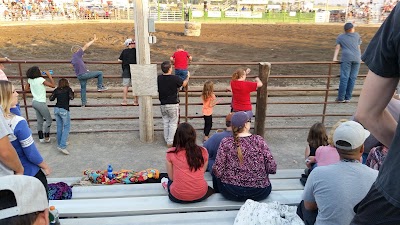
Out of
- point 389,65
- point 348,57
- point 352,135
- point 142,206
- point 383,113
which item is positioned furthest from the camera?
point 348,57

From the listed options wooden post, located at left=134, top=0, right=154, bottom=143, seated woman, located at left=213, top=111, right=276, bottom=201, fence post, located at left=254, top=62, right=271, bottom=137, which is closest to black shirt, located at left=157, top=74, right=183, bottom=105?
wooden post, located at left=134, top=0, right=154, bottom=143

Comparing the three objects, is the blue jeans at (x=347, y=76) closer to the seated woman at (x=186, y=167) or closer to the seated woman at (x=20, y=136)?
the seated woman at (x=186, y=167)

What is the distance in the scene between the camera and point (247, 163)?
3.73 m

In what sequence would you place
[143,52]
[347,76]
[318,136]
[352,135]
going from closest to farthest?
[352,135], [318,136], [143,52], [347,76]

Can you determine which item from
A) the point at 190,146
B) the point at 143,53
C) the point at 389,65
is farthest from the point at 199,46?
the point at 389,65

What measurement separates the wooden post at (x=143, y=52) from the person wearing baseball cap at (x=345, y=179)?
464 centimetres

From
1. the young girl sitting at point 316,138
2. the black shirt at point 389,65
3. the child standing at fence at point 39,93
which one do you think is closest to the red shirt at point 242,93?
the young girl sitting at point 316,138

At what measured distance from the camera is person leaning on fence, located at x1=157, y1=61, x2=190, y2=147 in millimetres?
6680

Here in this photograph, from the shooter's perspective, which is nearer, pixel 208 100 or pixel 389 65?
pixel 389 65

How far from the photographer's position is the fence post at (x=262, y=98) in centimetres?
689

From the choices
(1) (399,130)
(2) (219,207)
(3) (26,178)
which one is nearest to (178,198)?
(2) (219,207)

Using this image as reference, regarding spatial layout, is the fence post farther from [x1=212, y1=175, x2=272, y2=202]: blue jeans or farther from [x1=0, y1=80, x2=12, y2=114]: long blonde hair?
[x1=0, y1=80, x2=12, y2=114]: long blonde hair

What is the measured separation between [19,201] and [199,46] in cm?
2256

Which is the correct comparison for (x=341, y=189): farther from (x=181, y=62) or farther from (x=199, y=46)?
(x=199, y=46)
